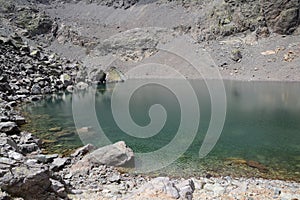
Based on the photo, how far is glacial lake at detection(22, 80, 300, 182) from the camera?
595 inches

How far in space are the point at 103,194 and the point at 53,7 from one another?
11830 cm

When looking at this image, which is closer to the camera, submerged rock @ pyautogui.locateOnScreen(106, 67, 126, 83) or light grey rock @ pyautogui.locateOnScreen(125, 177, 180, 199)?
light grey rock @ pyautogui.locateOnScreen(125, 177, 180, 199)

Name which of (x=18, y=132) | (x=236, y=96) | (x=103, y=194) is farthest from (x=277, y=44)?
(x=103, y=194)

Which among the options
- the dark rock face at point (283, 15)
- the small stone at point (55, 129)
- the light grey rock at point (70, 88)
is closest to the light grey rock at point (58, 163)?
the small stone at point (55, 129)

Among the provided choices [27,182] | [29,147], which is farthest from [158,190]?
[29,147]

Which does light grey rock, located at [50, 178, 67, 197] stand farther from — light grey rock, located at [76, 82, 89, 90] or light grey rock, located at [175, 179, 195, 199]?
light grey rock, located at [76, 82, 89, 90]

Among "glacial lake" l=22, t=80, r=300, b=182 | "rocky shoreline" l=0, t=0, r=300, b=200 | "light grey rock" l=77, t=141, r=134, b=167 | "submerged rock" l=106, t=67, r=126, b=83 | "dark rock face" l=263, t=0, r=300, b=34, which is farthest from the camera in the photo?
"dark rock face" l=263, t=0, r=300, b=34

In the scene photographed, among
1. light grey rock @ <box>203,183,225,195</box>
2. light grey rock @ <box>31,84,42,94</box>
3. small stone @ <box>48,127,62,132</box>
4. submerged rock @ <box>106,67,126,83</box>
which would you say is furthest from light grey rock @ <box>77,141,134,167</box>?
submerged rock @ <box>106,67,126,83</box>

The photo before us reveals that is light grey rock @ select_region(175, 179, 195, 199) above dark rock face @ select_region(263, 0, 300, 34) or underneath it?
underneath

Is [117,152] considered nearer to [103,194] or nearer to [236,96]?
[103,194]

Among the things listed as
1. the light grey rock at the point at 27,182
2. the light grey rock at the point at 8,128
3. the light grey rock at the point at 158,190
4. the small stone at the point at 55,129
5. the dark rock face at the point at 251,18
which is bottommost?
the small stone at the point at 55,129

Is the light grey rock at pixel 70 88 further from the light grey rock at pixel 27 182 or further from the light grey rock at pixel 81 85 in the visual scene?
the light grey rock at pixel 27 182

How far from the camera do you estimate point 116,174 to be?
1347 cm

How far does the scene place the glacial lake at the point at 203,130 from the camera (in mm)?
15117
